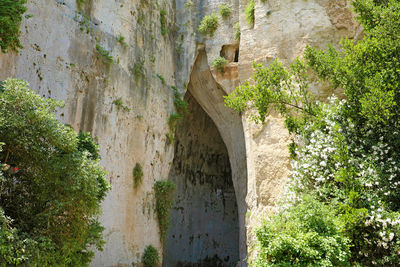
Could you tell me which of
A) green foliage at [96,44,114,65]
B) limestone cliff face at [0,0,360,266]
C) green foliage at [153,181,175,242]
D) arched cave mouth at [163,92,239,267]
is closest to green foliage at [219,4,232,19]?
limestone cliff face at [0,0,360,266]

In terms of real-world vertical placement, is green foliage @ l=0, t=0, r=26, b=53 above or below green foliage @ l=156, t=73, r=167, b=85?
below

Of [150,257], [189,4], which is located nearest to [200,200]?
[150,257]

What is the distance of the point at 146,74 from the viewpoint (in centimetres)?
1795

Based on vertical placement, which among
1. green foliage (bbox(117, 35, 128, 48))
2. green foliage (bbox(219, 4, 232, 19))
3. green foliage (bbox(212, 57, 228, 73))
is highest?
green foliage (bbox(219, 4, 232, 19))

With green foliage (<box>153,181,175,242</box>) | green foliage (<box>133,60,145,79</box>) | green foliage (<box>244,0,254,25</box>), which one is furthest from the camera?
green foliage (<box>244,0,254,25</box>)

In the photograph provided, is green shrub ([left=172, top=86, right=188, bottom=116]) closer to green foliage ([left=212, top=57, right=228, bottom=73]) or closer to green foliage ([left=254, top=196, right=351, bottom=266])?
green foliage ([left=212, top=57, right=228, bottom=73])

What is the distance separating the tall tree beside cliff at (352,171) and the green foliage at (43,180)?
14.2ft

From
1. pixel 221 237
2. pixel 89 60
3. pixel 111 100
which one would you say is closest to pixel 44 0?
pixel 89 60

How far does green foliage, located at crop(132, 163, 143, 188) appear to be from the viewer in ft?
54.3

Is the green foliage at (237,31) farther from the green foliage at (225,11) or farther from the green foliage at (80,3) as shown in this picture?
the green foliage at (80,3)

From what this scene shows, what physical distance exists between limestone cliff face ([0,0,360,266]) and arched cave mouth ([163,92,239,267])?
384 centimetres

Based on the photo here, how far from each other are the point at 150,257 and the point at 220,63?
9410 mm

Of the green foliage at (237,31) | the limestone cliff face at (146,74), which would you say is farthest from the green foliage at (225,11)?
the green foliage at (237,31)

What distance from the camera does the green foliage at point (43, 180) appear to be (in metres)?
8.09
